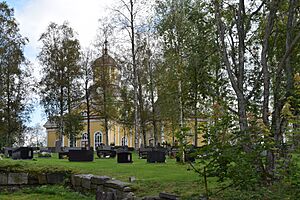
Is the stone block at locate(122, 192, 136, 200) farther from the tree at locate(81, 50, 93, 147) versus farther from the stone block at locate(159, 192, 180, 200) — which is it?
the tree at locate(81, 50, 93, 147)

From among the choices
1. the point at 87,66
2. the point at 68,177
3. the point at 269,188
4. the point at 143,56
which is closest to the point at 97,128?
the point at 87,66

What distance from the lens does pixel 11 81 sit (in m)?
34.1

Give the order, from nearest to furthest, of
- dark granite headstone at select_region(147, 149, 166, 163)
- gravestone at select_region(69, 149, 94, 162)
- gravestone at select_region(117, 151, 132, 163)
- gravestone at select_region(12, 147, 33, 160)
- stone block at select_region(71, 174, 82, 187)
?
stone block at select_region(71, 174, 82, 187) → dark granite headstone at select_region(147, 149, 166, 163) → gravestone at select_region(117, 151, 132, 163) → gravestone at select_region(69, 149, 94, 162) → gravestone at select_region(12, 147, 33, 160)

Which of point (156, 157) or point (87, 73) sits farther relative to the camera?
point (87, 73)

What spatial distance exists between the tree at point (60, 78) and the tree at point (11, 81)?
1.52m

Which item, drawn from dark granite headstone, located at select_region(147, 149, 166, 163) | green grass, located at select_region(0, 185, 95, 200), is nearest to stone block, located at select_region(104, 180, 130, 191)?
green grass, located at select_region(0, 185, 95, 200)

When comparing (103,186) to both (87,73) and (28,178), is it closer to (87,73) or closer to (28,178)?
(28,178)

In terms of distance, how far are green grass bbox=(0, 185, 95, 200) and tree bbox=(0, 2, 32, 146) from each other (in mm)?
22377

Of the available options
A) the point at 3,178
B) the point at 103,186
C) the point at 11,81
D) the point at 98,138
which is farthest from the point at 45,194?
the point at 98,138

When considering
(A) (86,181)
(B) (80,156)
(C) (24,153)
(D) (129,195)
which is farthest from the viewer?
(C) (24,153)

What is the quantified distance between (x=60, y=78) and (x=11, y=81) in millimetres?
3777

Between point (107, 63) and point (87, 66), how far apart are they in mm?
2146

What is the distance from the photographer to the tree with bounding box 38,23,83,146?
3541 centimetres

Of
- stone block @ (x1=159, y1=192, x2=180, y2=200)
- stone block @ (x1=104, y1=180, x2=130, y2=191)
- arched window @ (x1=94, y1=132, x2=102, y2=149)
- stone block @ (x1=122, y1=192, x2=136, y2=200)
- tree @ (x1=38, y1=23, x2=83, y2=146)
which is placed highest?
tree @ (x1=38, y1=23, x2=83, y2=146)
